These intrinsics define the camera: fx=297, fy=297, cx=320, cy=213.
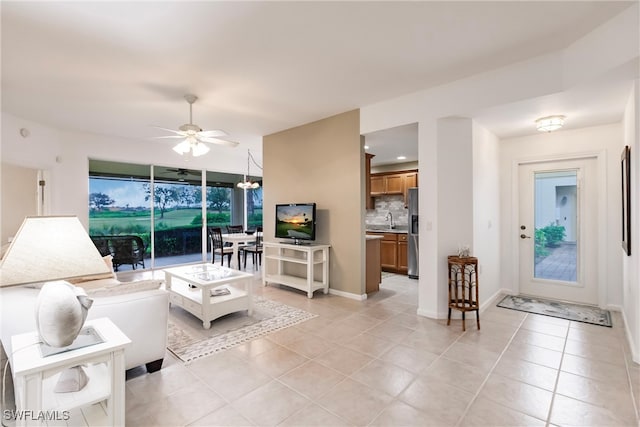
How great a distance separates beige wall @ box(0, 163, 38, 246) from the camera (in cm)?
496

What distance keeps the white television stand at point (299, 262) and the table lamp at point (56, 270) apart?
9.61ft

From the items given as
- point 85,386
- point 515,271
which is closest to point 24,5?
point 85,386

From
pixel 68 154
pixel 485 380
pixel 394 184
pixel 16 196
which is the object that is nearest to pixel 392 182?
pixel 394 184

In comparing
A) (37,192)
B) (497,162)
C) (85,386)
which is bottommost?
(85,386)

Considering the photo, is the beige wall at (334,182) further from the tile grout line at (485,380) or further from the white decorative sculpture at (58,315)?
the white decorative sculpture at (58,315)

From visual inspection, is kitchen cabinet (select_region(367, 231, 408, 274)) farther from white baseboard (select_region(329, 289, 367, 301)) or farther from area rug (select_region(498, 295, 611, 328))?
area rug (select_region(498, 295, 611, 328))

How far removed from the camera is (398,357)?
2584 millimetres

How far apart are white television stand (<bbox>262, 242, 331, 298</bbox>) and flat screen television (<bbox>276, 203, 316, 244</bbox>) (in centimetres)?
18

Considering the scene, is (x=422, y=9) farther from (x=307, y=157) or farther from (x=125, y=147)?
(x=125, y=147)

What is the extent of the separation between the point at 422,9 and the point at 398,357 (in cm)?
277

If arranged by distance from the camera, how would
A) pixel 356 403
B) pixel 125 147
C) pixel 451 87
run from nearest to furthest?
pixel 356 403 → pixel 451 87 → pixel 125 147

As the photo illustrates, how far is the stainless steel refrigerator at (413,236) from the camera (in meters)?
5.46

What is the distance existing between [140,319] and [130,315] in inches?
3.2

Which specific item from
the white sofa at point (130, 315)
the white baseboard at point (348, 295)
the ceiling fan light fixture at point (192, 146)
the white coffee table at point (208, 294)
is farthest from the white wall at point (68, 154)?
the white baseboard at point (348, 295)
